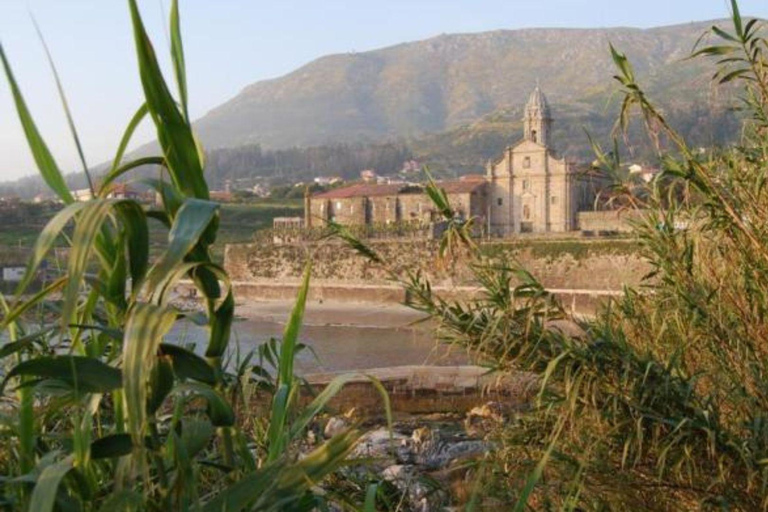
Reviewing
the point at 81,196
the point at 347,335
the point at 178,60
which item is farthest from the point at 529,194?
the point at 178,60

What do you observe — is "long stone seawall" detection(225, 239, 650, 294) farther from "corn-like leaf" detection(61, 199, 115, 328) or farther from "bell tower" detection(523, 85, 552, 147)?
"corn-like leaf" detection(61, 199, 115, 328)

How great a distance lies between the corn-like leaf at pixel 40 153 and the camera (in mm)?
1224

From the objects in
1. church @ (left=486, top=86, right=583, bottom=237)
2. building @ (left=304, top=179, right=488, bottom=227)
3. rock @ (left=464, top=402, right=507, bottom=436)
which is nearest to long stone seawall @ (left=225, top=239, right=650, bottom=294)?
building @ (left=304, top=179, right=488, bottom=227)

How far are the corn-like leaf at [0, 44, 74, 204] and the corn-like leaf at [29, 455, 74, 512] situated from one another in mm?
408

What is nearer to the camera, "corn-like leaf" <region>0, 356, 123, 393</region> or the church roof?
"corn-like leaf" <region>0, 356, 123, 393</region>

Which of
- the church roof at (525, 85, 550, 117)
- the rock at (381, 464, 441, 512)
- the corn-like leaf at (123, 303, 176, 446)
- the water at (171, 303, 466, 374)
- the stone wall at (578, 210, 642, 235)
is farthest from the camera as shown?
the church roof at (525, 85, 550, 117)

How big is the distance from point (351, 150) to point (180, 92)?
156 m

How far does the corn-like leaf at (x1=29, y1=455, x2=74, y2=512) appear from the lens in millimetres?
1017

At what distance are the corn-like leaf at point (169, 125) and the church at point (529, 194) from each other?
41.0 m

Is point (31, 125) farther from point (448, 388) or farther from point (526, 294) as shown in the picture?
point (448, 388)

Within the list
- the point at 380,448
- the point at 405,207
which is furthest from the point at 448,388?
the point at 405,207

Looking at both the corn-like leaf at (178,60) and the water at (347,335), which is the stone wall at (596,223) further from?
the corn-like leaf at (178,60)

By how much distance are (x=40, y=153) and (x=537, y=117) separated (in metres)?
48.2

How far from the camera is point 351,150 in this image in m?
156
